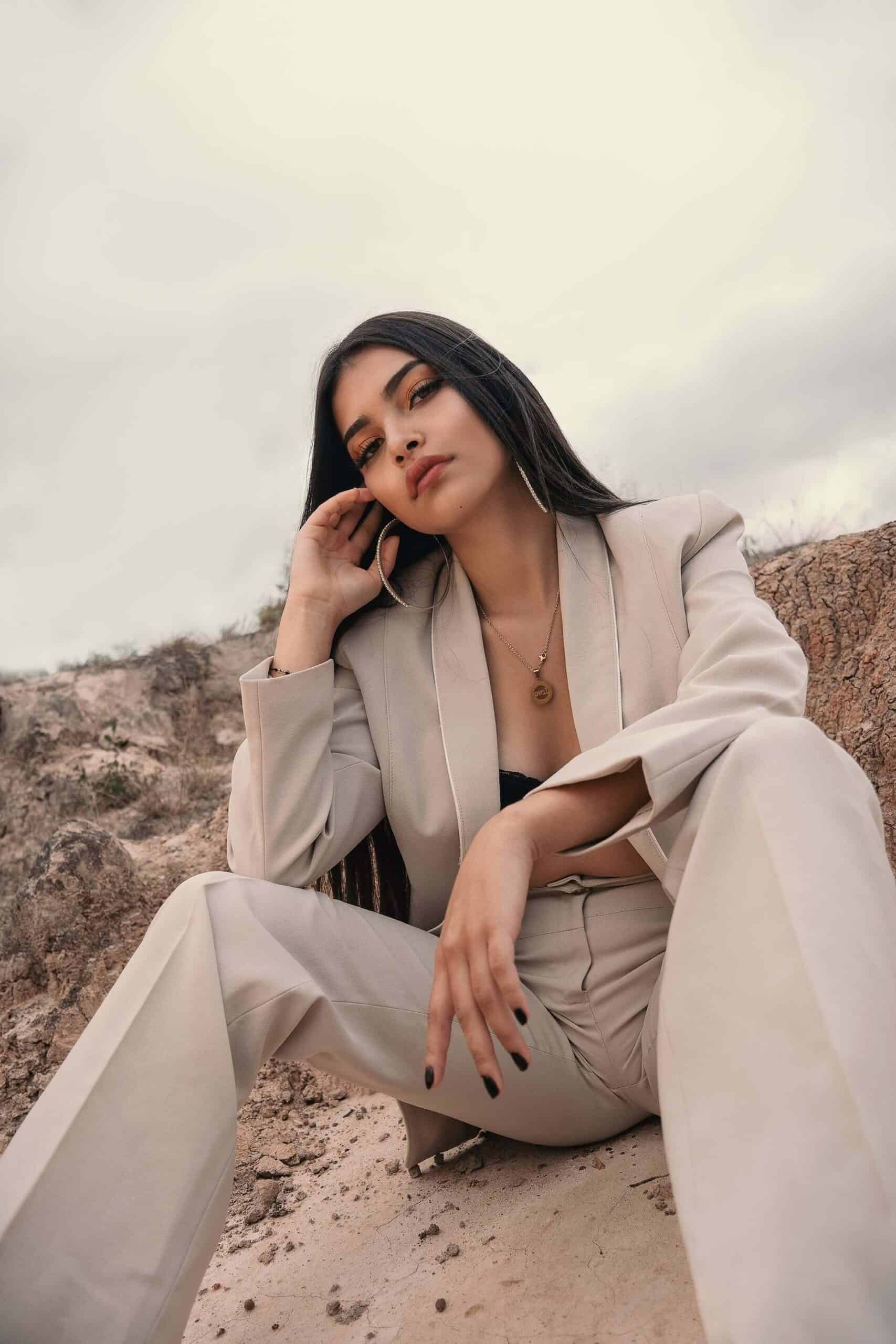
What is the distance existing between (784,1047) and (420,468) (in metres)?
1.52

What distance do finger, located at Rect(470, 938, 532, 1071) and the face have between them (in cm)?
116

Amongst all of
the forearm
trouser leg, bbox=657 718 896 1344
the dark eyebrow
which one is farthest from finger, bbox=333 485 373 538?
trouser leg, bbox=657 718 896 1344

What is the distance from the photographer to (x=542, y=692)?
98.8 inches

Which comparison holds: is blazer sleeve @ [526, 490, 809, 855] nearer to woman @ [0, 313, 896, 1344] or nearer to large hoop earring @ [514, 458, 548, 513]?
woman @ [0, 313, 896, 1344]

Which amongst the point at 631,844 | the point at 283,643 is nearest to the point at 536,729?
the point at 631,844

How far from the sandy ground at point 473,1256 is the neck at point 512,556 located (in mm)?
1223

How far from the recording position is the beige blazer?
7.18 ft

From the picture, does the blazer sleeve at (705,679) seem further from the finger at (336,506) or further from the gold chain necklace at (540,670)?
the finger at (336,506)

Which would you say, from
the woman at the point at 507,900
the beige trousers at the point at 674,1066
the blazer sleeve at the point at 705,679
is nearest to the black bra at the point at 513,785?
the woman at the point at 507,900

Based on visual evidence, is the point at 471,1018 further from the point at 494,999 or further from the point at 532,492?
the point at 532,492

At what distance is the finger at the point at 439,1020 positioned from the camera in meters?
1.55

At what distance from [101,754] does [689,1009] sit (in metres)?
5.89

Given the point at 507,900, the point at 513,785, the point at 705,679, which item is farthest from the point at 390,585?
the point at 507,900

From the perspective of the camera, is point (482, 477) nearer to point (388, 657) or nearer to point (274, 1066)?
point (388, 657)
